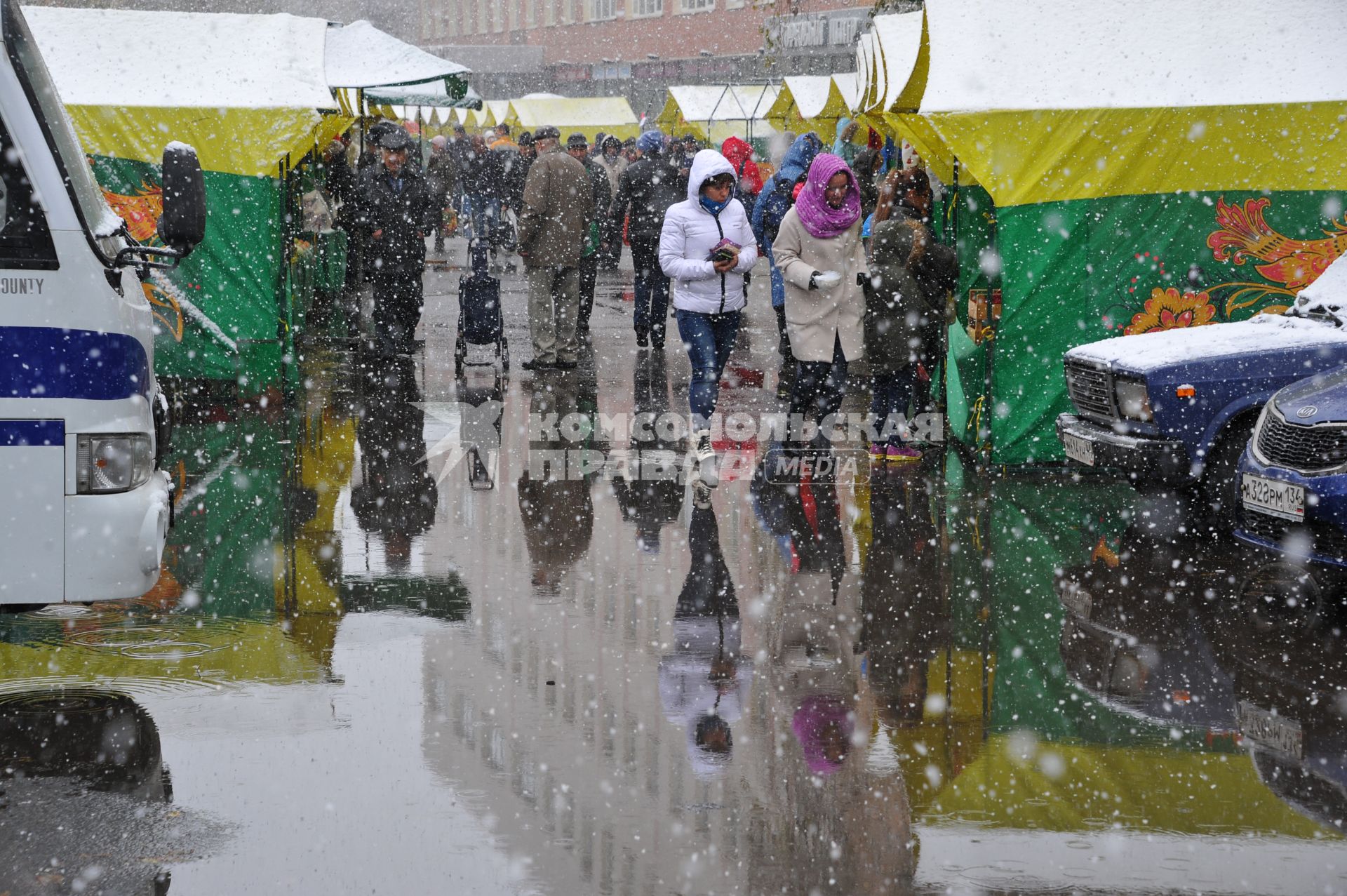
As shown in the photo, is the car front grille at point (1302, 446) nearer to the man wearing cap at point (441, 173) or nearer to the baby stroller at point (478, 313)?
the baby stroller at point (478, 313)

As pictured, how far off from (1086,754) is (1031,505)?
4.21m

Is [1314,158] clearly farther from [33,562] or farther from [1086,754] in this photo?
[33,562]

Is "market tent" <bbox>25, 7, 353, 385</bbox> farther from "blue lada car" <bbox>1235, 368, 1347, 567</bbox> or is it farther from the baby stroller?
"blue lada car" <bbox>1235, 368, 1347, 567</bbox>

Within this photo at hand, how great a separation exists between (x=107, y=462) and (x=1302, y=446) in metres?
5.27

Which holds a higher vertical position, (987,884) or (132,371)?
(132,371)

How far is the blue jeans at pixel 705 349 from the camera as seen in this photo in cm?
1022

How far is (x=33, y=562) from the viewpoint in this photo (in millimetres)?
5395

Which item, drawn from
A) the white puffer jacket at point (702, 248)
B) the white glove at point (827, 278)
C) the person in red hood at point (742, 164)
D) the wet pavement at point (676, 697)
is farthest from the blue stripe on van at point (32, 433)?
the person in red hood at point (742, 164)

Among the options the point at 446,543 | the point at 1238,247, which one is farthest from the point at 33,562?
the point at 1238,247

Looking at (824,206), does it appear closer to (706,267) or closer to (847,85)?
(706,267)

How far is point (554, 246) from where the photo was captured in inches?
565

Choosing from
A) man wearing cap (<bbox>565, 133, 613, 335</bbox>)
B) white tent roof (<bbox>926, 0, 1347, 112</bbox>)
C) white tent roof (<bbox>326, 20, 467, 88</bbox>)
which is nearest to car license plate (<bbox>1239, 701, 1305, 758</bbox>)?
white tent roof (<bbox>926, 0, 1347, 112</bbox>)

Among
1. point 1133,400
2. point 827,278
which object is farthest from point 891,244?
point 1133,400

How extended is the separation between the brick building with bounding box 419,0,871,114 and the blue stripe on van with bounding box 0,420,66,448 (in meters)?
44.6
